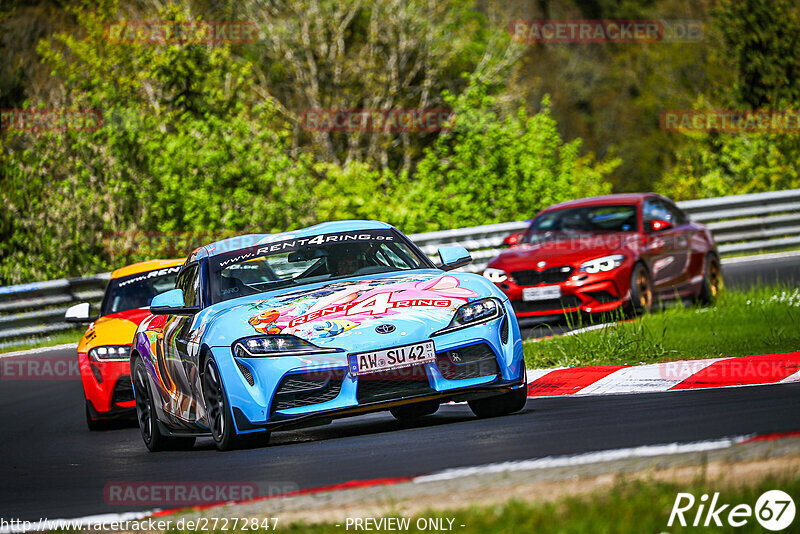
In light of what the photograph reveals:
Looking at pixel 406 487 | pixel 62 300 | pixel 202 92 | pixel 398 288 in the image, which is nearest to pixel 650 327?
pixel 398 288

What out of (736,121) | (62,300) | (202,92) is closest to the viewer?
(62,300)

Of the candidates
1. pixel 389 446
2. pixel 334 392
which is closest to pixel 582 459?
pixel 389 446

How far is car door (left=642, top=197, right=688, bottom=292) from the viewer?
1510 centimetres

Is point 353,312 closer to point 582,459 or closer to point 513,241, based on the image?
point 582,459

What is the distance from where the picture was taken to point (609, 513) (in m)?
4.66

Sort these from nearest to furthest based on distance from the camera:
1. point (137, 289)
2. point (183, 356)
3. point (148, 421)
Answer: point (183, 356) < point (148, 421) < point (137, 289)

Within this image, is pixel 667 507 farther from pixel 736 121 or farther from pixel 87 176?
pixel 736 121

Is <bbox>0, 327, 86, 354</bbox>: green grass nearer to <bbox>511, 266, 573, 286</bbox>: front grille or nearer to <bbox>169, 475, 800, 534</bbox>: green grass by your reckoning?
<bbox>511, 266, 573, 286</bbox>: front grille

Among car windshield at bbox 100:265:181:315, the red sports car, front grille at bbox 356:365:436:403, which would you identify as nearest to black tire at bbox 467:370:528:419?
front grille at bbox 356:365:436:403

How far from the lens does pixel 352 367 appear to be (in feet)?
25.1

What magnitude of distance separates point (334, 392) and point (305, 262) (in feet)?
5.01

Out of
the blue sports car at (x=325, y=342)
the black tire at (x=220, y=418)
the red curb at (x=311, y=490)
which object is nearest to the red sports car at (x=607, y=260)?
the blue sports car at (x=325, y=342)

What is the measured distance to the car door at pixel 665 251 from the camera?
595 inches

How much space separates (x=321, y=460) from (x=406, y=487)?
5.52 ft
